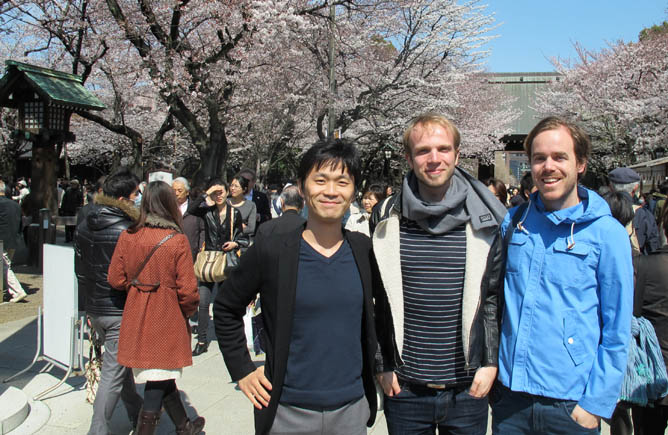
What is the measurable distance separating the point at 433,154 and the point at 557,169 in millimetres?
497

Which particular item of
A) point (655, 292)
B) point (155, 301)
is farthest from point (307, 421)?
point (655, 292)

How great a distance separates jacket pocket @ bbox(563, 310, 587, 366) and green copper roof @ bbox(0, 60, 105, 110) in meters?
9.32

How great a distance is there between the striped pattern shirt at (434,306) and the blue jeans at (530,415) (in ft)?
0.69

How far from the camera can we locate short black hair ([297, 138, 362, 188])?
201cm

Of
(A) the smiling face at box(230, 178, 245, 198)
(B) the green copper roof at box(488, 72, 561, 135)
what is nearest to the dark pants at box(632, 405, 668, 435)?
(A) the smiling face at box(230, 178, 245, 198)

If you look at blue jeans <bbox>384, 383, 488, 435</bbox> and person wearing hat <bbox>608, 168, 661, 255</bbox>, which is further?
person wearing hat <bbox>608, 168, 661, 255</bbox>

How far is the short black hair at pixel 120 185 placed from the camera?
374cm

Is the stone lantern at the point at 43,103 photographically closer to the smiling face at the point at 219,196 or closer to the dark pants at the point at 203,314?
the smiling face at the point at 219,196

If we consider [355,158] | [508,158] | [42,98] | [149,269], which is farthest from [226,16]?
[508,158]

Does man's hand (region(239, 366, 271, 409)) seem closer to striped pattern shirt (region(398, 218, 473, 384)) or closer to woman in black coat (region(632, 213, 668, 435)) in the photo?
striped pattern shirt (region(398, 218, 473, 384))

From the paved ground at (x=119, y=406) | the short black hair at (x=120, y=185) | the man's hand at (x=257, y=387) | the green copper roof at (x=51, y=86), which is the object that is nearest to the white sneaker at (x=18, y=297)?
the paved ground at (x=119, y=406)

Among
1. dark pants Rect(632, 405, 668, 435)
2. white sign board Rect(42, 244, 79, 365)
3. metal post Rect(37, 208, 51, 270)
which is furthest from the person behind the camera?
metal post Rect(37, 208, 51, 270)

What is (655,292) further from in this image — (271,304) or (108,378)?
(108,378)

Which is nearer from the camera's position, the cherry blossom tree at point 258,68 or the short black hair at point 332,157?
the short black hair at point 332,157
